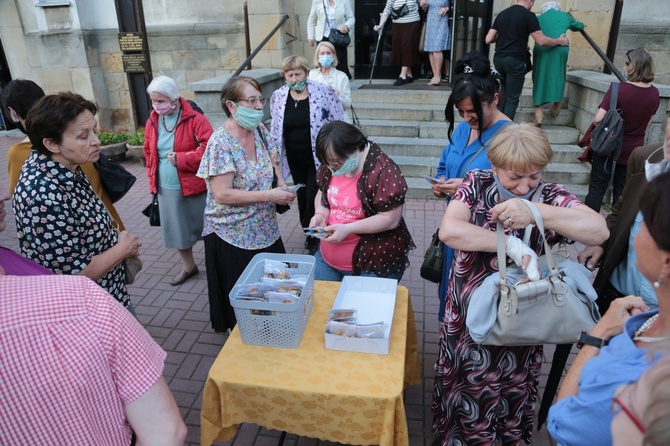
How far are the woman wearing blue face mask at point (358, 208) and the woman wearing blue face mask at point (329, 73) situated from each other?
9.59 feet

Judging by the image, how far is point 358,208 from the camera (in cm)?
266

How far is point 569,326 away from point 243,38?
8873mm

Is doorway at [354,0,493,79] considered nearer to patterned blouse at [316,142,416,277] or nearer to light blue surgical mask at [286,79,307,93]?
light blue surgical mask at [286,79,307,93]

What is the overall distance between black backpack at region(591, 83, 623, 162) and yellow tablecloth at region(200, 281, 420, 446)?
159 inches

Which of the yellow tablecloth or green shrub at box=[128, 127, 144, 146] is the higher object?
the yellow tablecloth

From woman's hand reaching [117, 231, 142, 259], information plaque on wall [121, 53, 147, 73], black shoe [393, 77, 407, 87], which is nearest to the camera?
woman's hand reaching [117, 231, 142, 259]

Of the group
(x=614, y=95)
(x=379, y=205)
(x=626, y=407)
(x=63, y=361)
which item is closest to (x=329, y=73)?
(x=614, y=95)

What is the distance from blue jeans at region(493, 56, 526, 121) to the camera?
6285 millimetres

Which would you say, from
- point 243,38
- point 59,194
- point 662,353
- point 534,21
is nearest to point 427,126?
point 534,21

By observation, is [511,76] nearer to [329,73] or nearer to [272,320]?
[329,73]

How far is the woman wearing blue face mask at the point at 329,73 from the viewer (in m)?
5.36

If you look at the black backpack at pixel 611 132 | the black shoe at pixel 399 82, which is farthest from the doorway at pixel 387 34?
the black backpack at pixel 611 132

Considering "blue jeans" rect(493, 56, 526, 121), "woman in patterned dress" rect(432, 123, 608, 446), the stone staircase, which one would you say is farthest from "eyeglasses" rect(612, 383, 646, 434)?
"blue jeans" rect(493, 56, 526, 121)

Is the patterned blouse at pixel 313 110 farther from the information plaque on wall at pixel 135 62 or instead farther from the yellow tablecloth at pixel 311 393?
the information plaque on wall at pixel 135 62
